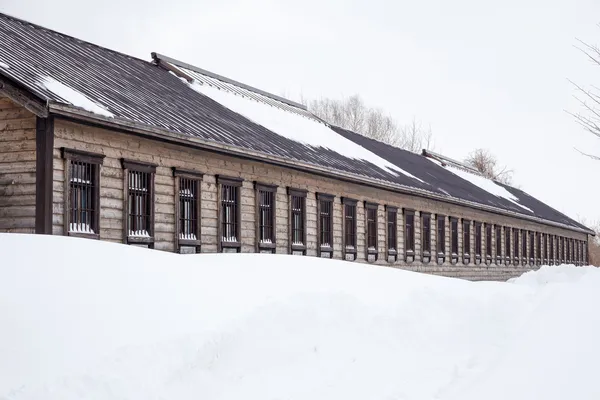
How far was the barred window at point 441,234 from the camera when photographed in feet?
101

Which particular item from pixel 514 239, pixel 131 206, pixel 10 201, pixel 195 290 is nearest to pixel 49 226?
pixel 10 201

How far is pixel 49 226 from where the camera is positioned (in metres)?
13.1

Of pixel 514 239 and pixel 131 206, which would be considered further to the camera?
pixel 514 239

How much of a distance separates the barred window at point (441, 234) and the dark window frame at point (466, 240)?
220 centimetres

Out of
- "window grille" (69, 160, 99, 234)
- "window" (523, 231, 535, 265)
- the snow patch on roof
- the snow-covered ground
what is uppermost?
the snow patch on roof

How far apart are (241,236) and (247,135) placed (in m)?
2.39

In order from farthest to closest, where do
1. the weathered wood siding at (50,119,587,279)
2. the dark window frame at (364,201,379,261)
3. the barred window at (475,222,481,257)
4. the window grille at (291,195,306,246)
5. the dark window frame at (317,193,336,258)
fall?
the barred window at (475,222,481,257) → the dark window frame at (364,201,379,261) → the dark window frame at (317,193,336,258) → the window grille at (291,195,306,246) → the weathered wood siding at (50,119,587,279)

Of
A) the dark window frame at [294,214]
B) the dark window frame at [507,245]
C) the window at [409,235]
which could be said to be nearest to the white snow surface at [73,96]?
the dark window frame at [294,214]

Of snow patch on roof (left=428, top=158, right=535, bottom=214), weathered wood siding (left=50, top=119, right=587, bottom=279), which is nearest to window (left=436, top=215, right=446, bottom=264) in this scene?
weathered wood siding (left=50, top=119, right=587, bottom=279)

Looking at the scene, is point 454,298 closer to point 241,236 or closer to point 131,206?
point 131,206

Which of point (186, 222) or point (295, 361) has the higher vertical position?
point (186, 222)

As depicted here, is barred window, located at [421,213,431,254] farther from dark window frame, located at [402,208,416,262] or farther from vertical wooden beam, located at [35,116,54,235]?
vertical wooden beam, located at [35,116,54,235]

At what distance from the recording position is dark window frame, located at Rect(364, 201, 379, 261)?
80.3 ft

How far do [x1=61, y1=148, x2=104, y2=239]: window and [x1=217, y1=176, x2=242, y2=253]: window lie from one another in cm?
367
